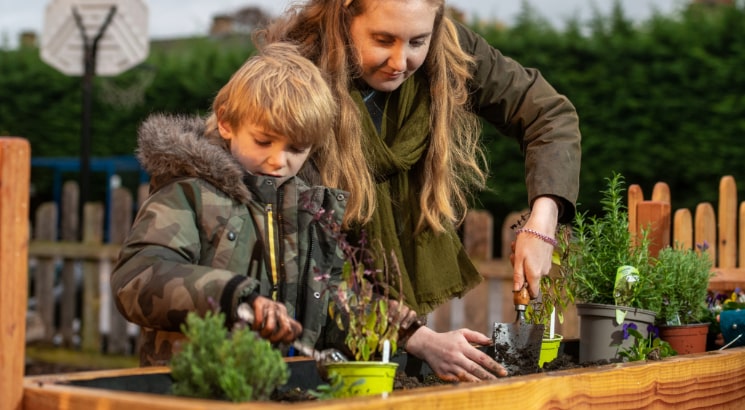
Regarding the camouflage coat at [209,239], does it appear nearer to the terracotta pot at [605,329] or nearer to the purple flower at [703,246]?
the terracotta pot at [605,329]

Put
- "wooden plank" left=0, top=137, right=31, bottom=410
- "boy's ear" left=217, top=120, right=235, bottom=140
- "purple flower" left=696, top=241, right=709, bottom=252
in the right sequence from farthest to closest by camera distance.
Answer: "purple flower" left=696, top=241, right=709, bottom=252 → "boy's ear" left=217, top=120, right=235, bottom=140 → "wooden plank" left=0, top=137, right=31, bottom=410

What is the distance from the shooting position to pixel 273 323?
76.0 inches

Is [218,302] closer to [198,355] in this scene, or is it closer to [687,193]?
[198,355]

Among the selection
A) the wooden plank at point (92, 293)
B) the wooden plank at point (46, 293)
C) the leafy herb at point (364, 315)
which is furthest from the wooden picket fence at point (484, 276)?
the leafy herb at point (364, 315)

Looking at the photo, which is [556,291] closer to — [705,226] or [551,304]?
[551,304]

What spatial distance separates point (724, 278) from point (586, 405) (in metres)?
2.33

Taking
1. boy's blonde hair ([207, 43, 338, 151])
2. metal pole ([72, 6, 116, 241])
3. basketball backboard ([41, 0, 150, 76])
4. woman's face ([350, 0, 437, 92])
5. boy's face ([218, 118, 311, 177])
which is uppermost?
basketball backboard ([41, 0, 150, 76])

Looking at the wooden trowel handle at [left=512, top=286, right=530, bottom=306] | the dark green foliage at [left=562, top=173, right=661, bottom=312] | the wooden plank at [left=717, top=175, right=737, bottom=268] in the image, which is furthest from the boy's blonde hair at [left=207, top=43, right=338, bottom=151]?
the wooden plank at [left=717, top=175, right=737, bottom=268]

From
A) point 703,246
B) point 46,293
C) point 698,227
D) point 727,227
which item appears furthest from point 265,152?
point 46,293

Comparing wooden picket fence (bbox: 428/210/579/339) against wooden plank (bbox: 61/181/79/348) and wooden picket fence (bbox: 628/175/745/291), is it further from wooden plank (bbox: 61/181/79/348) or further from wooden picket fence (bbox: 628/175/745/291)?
wooden plank (bbox: 61/181/79/348)

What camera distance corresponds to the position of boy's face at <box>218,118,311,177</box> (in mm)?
2350

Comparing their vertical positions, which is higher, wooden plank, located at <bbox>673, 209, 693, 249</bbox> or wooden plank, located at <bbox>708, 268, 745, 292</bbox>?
wooden plank, located at <bbox>673, 209, 693, 249</bbox>

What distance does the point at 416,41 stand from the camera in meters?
2.77

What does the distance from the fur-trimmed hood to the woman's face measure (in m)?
0.53
